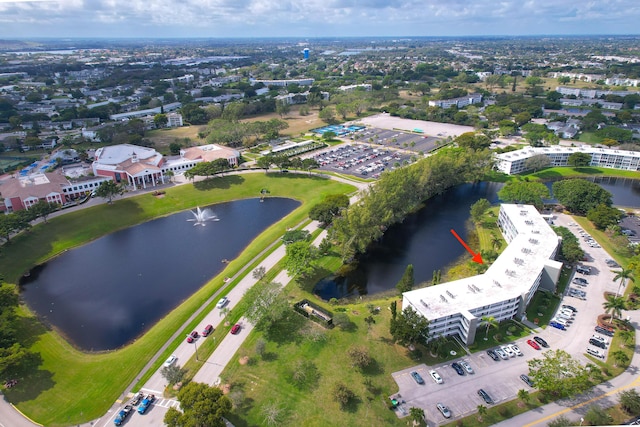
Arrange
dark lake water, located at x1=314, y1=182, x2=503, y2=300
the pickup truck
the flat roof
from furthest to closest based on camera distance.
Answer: dark lake water, located at x1=314, y1=182, x2=503, y2=300 → the flat roof → the pickup truck

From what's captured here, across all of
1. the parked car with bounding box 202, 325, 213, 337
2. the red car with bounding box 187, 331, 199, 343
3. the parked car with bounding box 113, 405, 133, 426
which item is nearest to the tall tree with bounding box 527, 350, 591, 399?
the parked car with bounding box 202, 325, 213, 337

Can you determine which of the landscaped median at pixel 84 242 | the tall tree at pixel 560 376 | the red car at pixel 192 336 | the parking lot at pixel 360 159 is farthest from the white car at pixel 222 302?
the parking lot at pixel 360 159

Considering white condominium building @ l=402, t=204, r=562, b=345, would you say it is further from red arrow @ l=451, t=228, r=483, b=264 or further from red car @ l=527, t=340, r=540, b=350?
red arrow @ l=451, t=228, r=483, b=264

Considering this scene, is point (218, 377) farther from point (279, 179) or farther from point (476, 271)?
point (279, 179)

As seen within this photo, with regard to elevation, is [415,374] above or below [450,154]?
below

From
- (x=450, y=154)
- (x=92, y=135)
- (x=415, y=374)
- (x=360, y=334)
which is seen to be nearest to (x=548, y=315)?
(x=415, y=374)

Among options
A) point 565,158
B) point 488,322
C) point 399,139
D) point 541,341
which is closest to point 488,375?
point 488,322

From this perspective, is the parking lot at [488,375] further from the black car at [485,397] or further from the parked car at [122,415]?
the parked car at [122,415]
